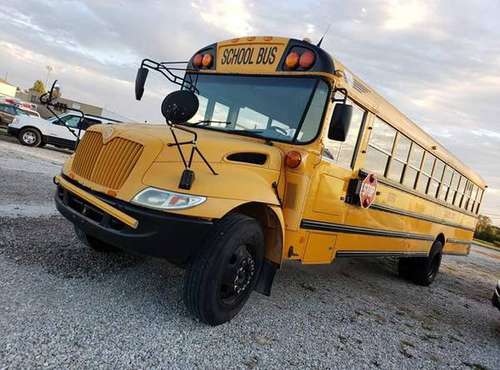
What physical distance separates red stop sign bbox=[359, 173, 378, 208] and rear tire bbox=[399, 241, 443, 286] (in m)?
3.25

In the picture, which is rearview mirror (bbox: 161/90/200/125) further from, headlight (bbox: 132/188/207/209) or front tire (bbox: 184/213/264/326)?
front tire (bbox: 184/213/264/326)

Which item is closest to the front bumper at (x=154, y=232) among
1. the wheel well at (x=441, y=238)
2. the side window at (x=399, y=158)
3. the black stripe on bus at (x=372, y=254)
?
the black stripe on bus at (x=372, y=254)

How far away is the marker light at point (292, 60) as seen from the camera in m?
3.78

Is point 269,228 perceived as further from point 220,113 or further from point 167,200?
point 220,113

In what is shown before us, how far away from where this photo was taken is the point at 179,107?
9.72 ft

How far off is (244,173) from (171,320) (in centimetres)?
124

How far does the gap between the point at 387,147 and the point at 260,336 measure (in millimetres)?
2974

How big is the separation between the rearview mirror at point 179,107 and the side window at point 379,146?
8.04ft

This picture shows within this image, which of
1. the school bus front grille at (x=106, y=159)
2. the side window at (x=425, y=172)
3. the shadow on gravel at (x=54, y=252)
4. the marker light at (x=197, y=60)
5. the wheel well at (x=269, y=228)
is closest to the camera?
the school bus front grille at (x=106, y=159)

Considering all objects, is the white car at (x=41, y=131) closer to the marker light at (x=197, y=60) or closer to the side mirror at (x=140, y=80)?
the marker light at (x=197, y=60)

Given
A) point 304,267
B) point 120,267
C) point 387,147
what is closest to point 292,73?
point 387,147

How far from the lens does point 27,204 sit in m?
5.76

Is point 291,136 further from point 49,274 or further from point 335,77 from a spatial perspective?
point 49,274

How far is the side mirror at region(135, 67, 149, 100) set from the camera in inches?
161
